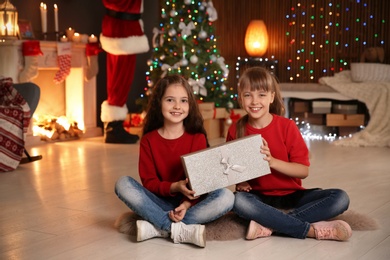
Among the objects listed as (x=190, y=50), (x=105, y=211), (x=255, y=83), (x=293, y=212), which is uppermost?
(x=190, y=50)

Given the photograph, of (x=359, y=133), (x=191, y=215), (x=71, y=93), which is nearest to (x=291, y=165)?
(x=191, y=215)

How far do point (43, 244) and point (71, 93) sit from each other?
153 inches

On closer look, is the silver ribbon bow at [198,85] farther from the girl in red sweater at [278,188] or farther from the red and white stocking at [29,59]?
the girl in red sweater at [278,188]

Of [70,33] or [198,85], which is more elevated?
[70,33]

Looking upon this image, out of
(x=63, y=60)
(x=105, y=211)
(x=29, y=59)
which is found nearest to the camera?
(x=105, y=211)

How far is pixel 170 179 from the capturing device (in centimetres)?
292

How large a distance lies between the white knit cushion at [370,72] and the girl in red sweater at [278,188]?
12.0ft

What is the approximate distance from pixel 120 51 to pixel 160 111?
3091mm

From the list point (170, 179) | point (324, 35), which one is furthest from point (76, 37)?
point (170, 179)

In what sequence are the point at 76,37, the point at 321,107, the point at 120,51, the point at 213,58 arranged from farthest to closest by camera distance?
the point at 321,107 < the point at 213,58 < the point at 76,37 < the point at 120,51

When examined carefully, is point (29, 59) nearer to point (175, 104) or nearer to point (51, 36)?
point (51, 36)

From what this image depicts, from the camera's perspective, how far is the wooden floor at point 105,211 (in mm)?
2617

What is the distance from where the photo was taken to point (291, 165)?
286 cm

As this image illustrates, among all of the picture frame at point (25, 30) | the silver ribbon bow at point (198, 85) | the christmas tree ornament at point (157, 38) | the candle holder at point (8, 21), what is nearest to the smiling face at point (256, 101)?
the candle holder at point (8, 21)
